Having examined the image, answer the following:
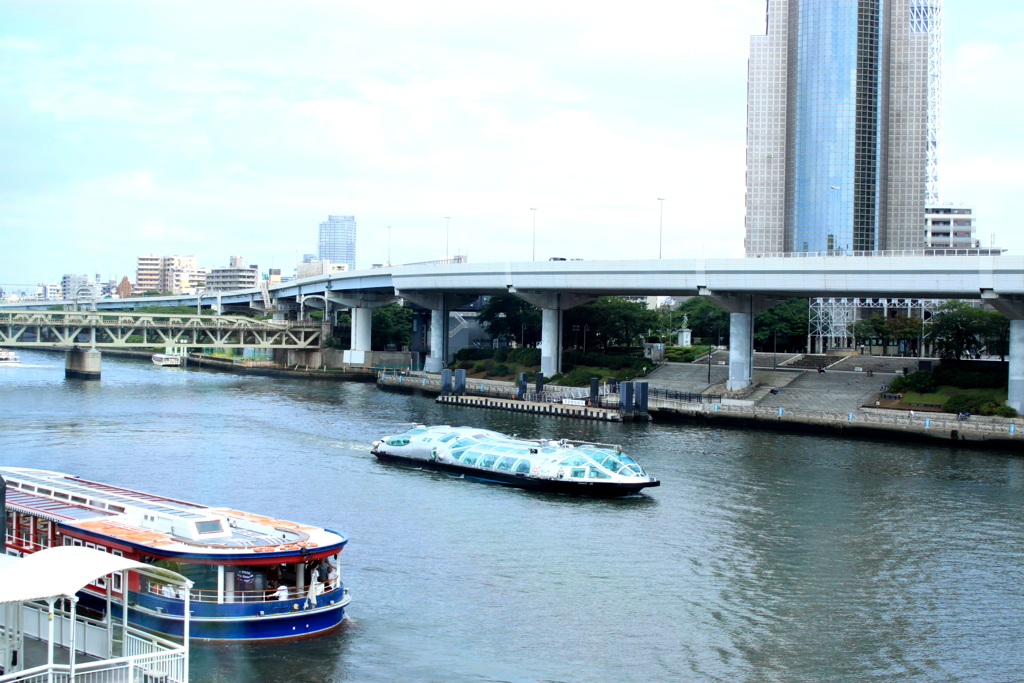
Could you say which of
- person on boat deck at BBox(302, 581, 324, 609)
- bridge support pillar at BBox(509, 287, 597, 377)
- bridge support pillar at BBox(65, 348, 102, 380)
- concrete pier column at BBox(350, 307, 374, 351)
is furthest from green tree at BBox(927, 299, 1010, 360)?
bridge support pillar at BBox(65, 348, 102, 380)

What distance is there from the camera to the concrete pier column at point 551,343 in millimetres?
→ 96438

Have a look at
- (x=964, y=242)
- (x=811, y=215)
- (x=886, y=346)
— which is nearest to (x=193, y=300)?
(x=811, y=215)

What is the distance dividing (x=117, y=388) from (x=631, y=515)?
66617 mm

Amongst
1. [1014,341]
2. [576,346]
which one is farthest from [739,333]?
[576,346]

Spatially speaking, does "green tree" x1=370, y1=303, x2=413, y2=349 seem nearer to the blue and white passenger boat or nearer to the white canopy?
the blue and white passenger boat

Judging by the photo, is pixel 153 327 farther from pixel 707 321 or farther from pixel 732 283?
pixel 732 283

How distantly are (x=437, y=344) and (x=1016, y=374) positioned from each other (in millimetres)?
62611

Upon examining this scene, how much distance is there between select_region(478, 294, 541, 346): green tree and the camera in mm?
116688

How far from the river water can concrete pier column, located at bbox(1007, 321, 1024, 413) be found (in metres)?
9.31

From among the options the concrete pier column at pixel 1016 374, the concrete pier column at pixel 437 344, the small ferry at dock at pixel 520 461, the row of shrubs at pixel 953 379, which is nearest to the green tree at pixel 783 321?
the row of shrubs at pixel 953 379

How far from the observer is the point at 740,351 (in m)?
81.9

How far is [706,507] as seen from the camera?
40.9 meters

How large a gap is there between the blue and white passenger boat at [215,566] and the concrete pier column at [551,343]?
69776mm

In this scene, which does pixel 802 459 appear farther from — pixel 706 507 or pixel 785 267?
pixel 785 267
